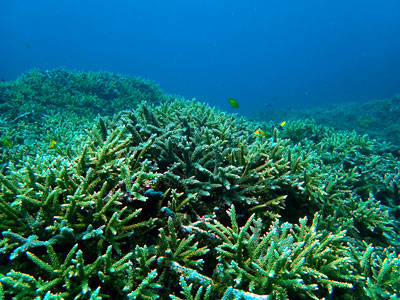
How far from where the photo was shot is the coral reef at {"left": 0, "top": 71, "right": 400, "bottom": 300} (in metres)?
1.78

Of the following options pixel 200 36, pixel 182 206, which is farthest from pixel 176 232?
pixel 200 36

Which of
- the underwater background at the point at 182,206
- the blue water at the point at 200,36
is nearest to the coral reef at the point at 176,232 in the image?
the underwater background at the point at 182,206

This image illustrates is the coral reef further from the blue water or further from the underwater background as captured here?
the blue water

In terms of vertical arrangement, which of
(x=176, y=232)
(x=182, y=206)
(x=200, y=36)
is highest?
A: (x=200, y=36)

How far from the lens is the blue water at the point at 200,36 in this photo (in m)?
118

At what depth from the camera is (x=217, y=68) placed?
5315 inches

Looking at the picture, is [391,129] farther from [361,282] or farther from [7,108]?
[7,108]

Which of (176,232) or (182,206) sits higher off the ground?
(182,206)

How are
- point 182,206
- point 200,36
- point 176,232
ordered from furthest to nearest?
point 200,36 < point 182,206 < point 176,232

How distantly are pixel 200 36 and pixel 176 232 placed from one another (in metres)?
195

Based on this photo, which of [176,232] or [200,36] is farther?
[200,36]

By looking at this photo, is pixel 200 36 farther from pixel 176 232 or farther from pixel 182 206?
pixel 176 232

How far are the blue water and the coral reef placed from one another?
101017 millimetres

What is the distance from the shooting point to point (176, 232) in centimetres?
234
